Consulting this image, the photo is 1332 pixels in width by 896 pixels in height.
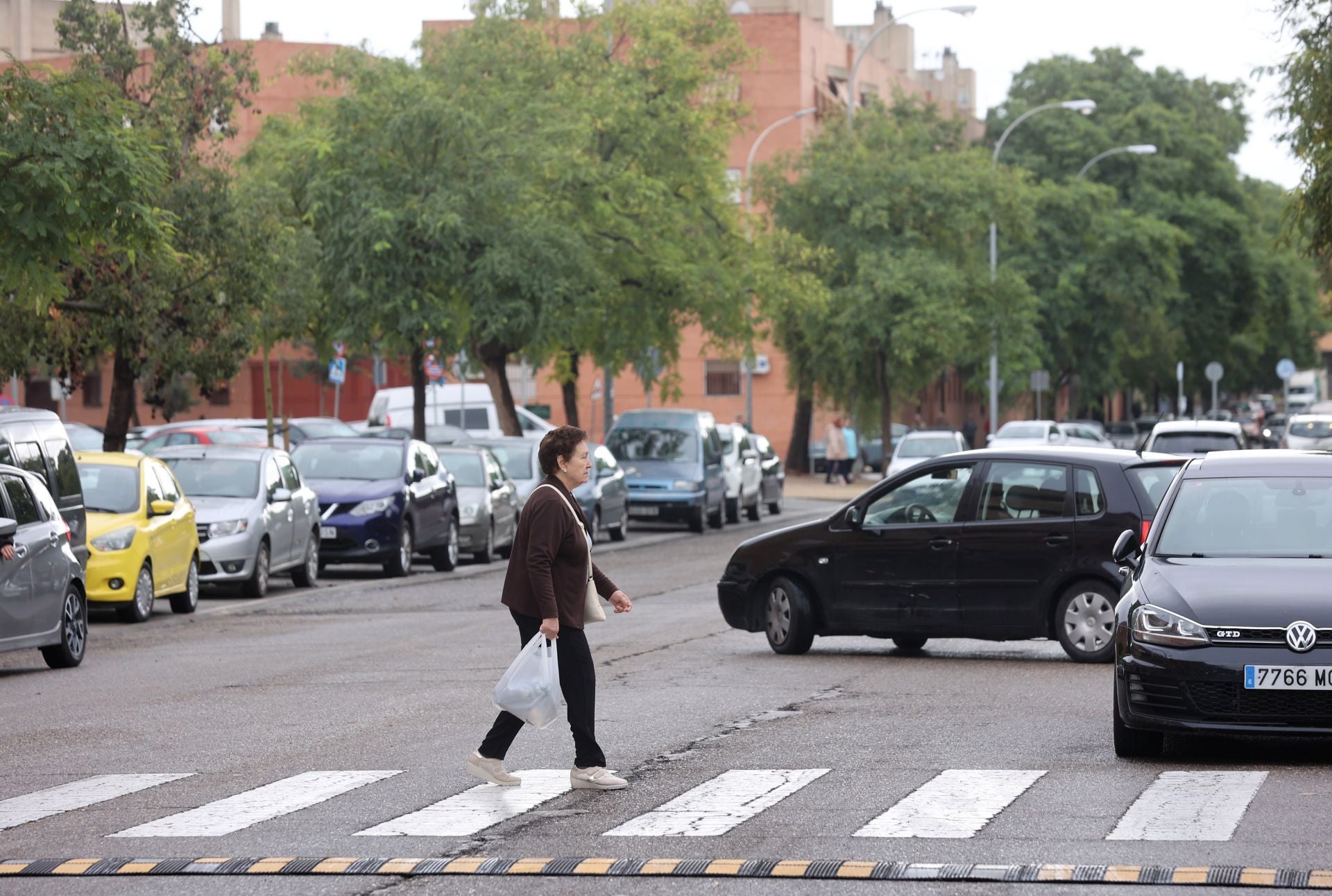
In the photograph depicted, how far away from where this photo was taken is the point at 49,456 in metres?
18.2

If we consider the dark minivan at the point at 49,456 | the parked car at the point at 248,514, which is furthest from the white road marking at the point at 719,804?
the parked car at the point at 248,514

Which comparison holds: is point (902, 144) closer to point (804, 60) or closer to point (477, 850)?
point (804, 60)

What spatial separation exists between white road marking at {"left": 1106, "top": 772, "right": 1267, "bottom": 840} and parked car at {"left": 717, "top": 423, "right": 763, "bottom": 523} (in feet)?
98.0

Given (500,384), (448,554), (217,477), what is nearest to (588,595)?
(217,477)

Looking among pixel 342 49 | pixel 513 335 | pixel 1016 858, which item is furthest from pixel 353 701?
pixel 342 49

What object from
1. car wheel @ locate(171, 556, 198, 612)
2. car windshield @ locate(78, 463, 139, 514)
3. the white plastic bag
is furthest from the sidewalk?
the white plastic bag

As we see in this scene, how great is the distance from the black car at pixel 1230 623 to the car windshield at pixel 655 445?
1063 inches

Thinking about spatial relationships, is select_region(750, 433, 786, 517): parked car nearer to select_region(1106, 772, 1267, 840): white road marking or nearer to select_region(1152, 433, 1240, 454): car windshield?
select_region(1152, 433, 1240, 454): car windshield

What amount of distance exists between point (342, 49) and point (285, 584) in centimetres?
1202

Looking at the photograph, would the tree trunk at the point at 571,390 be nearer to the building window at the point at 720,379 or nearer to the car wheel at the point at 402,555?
the car wheel at the point at 402,555

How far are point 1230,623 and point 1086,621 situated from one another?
17.1ft

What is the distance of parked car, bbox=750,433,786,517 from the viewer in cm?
4369

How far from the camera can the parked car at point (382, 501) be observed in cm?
2672

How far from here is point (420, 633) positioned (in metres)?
19.0
